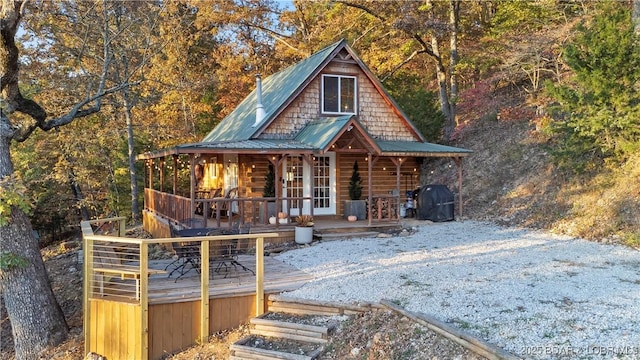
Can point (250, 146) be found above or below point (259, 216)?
above

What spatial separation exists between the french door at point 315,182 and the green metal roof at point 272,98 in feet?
5.49

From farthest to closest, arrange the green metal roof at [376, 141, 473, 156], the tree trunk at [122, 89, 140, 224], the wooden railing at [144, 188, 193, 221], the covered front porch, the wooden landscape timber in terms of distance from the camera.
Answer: the tree trunk at [122, 89, 140, 224], the green metal roof at [376, 141, 473, 156], the covered front porch, the wooden railing at [144, 188, 193, 221], the wooden landscape timber

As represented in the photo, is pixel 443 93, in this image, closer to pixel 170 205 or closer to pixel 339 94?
pixel 339 94

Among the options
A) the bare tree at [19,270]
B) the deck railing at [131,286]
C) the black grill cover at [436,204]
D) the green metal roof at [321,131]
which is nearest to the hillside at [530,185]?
the black grill cover at [436,204]

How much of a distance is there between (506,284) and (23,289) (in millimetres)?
8027

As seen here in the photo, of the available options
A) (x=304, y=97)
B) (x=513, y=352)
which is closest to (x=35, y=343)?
(x=513, y=352)

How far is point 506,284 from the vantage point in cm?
707

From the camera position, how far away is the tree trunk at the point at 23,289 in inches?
304

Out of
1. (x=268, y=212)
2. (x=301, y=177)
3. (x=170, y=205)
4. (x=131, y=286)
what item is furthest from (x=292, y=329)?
(x=301, y=177)

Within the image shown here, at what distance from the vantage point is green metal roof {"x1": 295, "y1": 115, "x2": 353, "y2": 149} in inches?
483

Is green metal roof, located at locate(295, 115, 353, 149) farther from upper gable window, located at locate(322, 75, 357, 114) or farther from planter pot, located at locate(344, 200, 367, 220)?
planter pot, located at locate(344, 200, 367, 220)

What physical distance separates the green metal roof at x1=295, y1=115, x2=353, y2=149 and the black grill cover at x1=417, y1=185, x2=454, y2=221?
12.6 feet

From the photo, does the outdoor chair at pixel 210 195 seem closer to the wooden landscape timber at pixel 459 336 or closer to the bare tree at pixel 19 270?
the bare tree at pixel 19 270

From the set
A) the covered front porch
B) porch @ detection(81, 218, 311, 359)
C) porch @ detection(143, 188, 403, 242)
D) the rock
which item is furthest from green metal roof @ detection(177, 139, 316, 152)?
the rock
